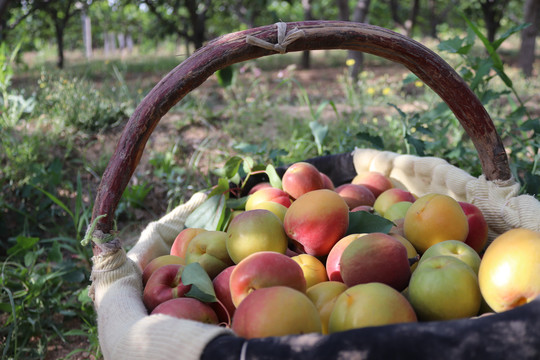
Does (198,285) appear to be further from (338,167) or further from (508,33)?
→ (508,33)

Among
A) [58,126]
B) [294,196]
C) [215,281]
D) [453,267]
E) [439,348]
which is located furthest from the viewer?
[58,126]

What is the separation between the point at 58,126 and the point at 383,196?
2.36 m

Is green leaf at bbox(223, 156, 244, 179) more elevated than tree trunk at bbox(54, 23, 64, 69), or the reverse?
tree trunk at bbox(54, 23, 64, 69)

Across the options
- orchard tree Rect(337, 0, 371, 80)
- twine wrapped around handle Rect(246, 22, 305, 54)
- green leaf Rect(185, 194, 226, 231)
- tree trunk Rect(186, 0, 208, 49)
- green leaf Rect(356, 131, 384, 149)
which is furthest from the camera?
tree trunk Rect(186, 0, 208, 49)

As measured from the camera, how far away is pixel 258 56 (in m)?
1.11

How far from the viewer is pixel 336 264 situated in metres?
1.09

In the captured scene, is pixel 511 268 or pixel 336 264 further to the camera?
pixel 336 264

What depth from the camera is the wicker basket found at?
0.64m

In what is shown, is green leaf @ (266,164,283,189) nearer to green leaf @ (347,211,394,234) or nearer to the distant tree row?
green leaf @ (347,211,394,234)

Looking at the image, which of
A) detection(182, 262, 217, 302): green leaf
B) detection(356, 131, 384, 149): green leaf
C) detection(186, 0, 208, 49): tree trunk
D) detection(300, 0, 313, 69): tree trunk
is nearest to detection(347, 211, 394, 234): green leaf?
detection(182, 262, 217, 302): green leaf

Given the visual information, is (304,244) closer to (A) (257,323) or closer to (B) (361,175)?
(A) (257,323)

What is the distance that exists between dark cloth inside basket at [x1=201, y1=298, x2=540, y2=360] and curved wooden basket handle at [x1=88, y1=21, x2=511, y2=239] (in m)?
0.55

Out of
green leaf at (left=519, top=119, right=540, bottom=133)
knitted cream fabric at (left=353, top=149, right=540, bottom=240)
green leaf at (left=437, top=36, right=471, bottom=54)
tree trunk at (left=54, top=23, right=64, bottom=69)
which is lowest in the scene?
knitted cream fabric at (left=353, top=149, right=540, bottom=240)

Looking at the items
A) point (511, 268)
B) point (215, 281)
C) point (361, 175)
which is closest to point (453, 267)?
point (511, 268)
